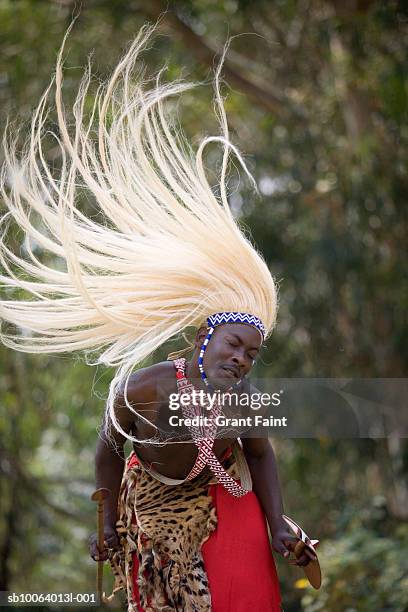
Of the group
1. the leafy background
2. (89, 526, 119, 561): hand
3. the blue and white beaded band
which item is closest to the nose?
the blue and white beaded band

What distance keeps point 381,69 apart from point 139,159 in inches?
153

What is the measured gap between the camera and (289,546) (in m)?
3.25

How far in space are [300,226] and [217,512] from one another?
3988 millimetres

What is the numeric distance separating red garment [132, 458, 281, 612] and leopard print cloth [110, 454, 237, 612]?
3 cm

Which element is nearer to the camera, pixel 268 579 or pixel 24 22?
pixel 268 579

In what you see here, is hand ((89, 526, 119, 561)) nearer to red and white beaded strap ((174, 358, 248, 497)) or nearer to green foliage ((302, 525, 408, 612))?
red and white beaded strap ((174, 358, 248, 497))

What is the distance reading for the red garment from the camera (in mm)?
3299

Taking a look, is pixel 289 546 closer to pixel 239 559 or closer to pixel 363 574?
pixel 239 559

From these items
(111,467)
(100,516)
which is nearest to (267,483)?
(111,467)

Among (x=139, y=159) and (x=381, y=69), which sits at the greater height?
(x=381, y=69)

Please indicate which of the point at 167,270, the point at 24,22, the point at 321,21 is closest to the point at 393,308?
the point at 321,21

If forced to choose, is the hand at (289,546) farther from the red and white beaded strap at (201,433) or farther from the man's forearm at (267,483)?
the red and white beaded strap at (201,433)

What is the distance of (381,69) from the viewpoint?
706 cm

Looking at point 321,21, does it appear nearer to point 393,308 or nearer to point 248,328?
point 393,308
